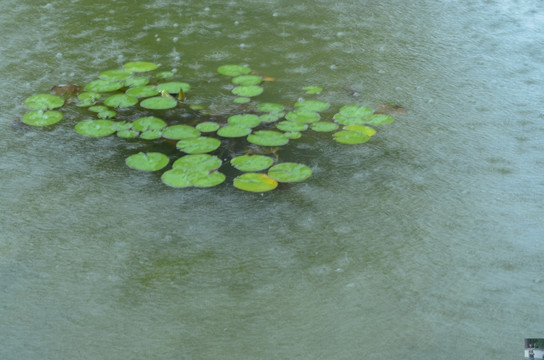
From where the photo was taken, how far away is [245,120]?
276cm

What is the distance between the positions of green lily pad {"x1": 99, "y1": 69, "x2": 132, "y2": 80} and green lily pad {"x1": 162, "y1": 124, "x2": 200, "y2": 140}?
0.57 metres

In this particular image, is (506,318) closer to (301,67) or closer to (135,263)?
(135,263)

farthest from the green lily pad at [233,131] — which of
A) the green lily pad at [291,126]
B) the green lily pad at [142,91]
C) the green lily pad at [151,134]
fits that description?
the green lily pad at [142,91]

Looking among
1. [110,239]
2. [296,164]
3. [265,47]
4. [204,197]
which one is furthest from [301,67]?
[110,239]

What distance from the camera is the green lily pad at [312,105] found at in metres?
2.89

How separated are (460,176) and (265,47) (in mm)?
1457

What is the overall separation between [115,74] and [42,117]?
0.47 m

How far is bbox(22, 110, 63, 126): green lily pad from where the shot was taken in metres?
2.79

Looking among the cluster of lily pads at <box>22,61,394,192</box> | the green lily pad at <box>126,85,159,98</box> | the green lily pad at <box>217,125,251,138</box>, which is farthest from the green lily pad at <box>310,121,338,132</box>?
the green lily pad at <box>126,85,159,98</box>

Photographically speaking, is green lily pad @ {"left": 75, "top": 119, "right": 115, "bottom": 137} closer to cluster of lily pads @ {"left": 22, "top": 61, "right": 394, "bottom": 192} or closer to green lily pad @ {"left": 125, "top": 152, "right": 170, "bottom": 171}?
cluster of lily pads @ {"left": 22, "top": 61, "right": 394, "bottom": 192}

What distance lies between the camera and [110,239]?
212 cm

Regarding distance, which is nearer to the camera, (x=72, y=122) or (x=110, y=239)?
(x=110, y=239)

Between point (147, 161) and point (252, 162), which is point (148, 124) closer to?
point (147, 161)

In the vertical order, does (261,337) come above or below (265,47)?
below
